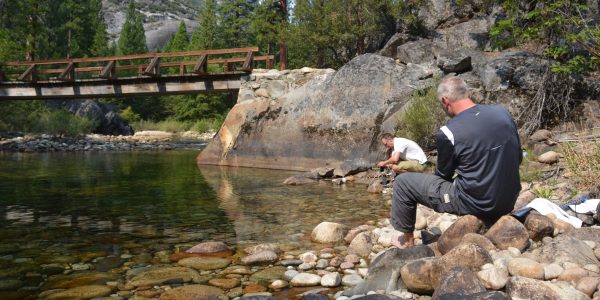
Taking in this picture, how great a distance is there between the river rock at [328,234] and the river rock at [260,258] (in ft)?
3.33

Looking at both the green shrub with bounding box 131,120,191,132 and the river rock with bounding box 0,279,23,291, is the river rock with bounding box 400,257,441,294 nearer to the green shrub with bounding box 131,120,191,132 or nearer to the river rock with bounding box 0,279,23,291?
the river rock with bounding box 0,279,23,291

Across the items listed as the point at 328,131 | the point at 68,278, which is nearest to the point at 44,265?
the point at 68,278

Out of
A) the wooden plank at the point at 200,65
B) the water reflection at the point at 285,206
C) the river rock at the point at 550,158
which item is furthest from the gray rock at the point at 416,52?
the river rock at the point at 550,158

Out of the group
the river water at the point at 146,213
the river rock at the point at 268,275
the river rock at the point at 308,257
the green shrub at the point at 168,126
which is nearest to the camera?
the river rock at the point at 268,275

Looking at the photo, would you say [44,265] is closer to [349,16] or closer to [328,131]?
[328,131]

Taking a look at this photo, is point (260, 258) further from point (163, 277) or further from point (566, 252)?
point (566, 252)

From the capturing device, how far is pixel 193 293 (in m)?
4.36

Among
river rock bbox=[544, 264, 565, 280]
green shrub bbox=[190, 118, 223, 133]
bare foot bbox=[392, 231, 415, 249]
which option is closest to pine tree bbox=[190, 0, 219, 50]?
green shrub bbox=[190, 118, 223, 133]

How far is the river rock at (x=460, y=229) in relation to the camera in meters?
4.37

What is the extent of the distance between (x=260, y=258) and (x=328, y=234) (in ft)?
4.20

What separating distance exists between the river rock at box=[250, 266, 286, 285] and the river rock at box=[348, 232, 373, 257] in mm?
1021

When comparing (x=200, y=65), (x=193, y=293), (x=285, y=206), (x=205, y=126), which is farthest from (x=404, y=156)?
(x=205, y=126)

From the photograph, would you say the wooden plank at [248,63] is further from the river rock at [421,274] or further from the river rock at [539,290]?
the river rock at [539,290]

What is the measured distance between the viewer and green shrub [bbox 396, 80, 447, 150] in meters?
13.3
